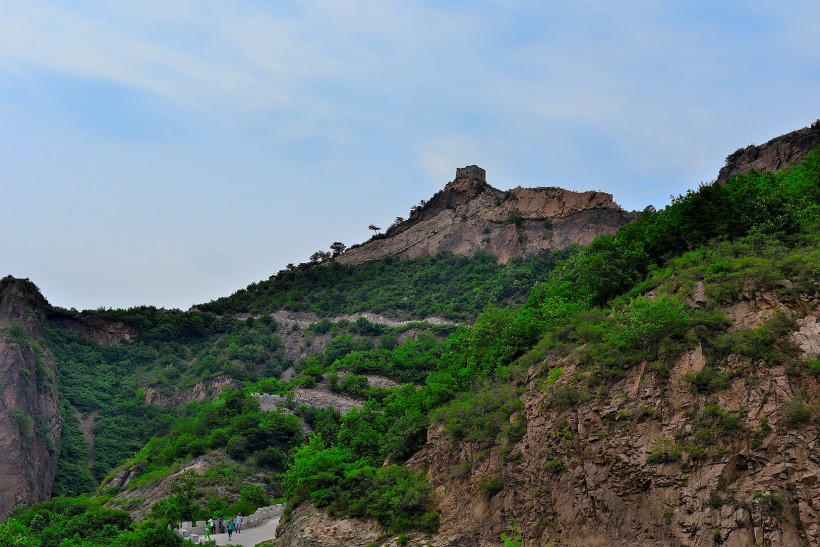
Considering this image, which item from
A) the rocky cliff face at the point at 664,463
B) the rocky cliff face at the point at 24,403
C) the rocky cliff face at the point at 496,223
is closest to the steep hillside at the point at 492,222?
the rocky cliff face at the point at 496,223

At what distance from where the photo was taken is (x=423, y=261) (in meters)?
88.8

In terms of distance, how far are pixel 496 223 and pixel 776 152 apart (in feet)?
108

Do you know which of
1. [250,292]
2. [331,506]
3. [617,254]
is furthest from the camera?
[250,292]

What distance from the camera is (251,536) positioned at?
119 feet

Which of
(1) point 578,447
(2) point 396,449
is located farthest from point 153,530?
(1) point 578,447

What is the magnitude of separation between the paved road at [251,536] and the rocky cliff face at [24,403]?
27.7 meters

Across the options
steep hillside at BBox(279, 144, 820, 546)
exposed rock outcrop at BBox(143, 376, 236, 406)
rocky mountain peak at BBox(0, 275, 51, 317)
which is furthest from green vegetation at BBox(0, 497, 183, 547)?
rocky mountain peak at BBox(0, 275, 51, 317)

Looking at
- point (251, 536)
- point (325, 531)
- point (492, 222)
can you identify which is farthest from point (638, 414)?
point (492, 222)

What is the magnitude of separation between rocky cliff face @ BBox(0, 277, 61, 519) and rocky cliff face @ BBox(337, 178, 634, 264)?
32.3 m

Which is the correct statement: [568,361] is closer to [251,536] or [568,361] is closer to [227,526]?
[251,536]

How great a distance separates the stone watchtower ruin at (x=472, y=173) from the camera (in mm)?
91250

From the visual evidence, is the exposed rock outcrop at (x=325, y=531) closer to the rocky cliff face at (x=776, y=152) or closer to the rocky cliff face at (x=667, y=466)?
the rocky cliff face at (x=667, y=466)

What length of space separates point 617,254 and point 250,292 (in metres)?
→ 66.1

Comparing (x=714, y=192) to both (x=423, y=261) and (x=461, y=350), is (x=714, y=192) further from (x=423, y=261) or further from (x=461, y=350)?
(x=423, y=261)
